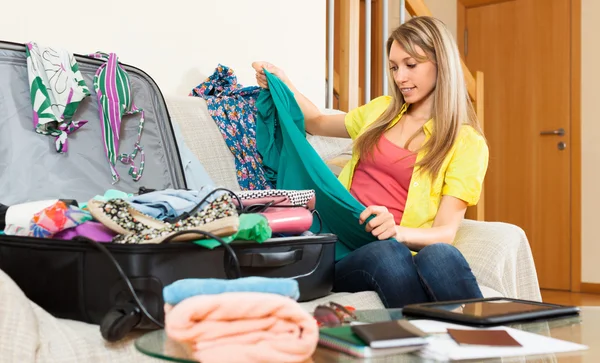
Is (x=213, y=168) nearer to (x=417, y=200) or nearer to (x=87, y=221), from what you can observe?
(x=417, y=200)

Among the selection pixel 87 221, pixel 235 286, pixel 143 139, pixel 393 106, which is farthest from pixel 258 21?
pixel 235 286

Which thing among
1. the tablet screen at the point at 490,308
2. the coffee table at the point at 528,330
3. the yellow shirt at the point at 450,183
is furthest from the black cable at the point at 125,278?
the yellow shirt at the point at 450,183

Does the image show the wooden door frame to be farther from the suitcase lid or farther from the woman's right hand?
the suitcase lid

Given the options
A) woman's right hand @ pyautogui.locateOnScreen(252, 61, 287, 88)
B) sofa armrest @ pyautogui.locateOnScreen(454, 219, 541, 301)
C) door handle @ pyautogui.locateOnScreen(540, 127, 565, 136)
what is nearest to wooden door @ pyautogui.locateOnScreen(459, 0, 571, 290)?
door handle @ pyautogui.locateOnScreen(540, 127, 565, 136)

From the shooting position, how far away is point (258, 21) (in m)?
2.15

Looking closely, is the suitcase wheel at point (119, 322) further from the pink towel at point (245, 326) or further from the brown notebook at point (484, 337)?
the brown notebook at point (484, 337)

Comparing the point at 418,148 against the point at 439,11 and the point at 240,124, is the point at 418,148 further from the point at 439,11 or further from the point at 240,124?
the point at 439,11

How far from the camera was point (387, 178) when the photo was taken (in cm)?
174

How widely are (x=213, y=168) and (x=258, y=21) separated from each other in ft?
2.08

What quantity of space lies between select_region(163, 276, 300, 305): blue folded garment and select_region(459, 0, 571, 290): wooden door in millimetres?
3809

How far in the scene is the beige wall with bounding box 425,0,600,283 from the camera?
13.3 ft
